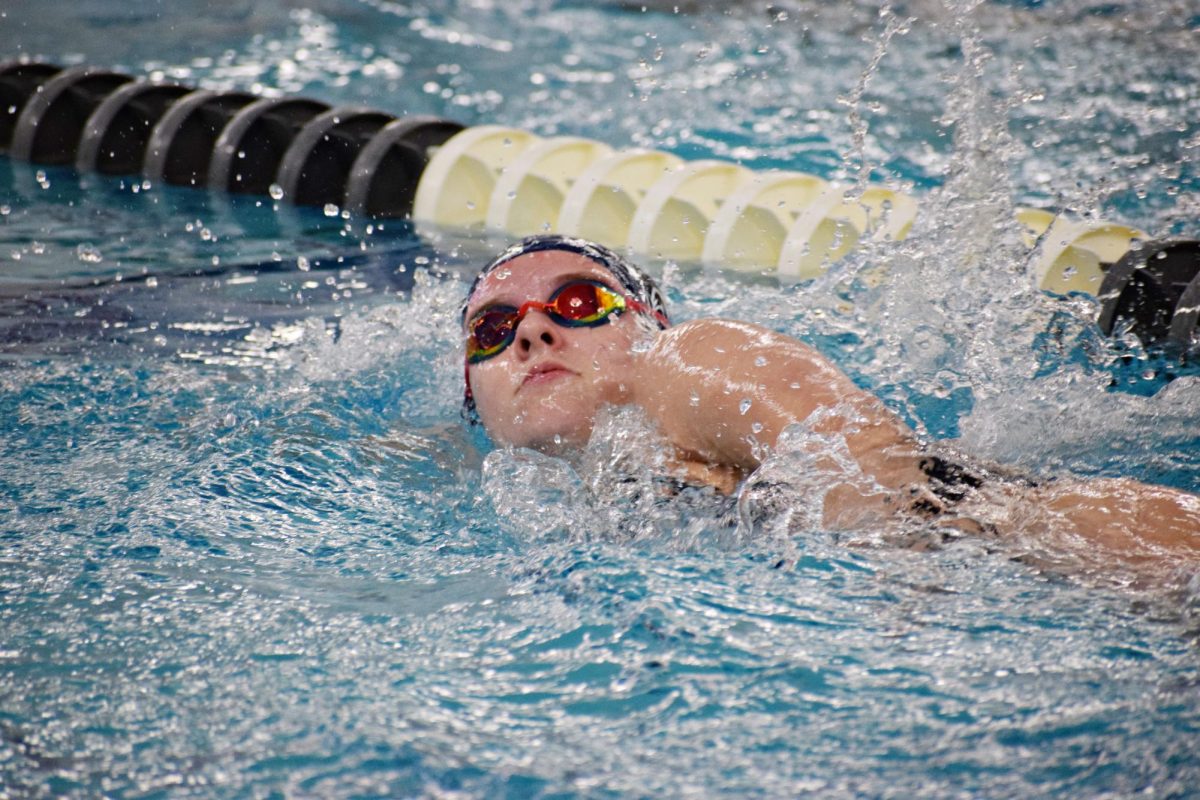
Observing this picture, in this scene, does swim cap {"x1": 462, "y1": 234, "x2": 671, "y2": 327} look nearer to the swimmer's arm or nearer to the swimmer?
the swimmer

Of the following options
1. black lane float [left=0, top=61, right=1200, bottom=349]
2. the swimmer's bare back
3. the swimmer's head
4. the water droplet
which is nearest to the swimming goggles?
the swimmer's head

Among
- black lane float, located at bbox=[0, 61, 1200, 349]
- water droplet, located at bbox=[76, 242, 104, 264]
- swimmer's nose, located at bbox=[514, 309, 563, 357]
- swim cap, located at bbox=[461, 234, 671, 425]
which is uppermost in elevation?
black lane float, located at bbox=[0, 61, 1200, 349]

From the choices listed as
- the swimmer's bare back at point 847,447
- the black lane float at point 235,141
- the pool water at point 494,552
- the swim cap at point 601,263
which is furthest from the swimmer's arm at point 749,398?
the black lane float at point 235,141

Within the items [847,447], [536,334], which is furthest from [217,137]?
[847,447]

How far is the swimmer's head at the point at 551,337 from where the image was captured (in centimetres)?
230

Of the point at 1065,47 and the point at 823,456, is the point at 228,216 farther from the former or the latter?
the point at 1065,47

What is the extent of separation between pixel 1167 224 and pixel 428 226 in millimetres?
2573

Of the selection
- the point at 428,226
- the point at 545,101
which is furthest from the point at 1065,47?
the point at 428,226

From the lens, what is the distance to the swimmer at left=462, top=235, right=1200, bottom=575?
1.76m

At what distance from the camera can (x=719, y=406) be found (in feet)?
6.61

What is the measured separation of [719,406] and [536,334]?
18.7 inches

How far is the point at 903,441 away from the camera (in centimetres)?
190

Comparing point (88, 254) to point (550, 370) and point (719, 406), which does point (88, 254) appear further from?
point (719, 406)

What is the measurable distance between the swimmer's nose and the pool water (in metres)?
0.22
